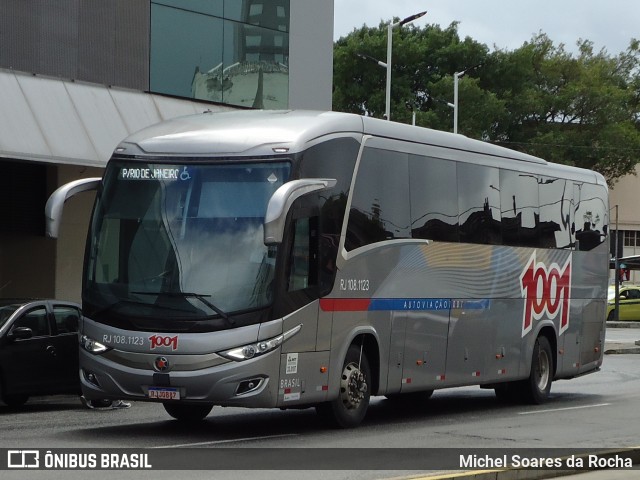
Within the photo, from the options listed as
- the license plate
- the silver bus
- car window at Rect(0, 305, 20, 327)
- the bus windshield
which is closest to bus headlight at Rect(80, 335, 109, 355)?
the silver bus

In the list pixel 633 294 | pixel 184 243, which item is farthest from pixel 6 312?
pixel 633 294

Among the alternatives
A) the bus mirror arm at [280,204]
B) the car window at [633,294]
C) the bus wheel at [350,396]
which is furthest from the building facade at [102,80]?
the car window at [633,294]

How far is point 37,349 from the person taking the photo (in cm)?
1781

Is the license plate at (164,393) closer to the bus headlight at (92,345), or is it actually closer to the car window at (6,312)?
the bus headlight at (92,345)

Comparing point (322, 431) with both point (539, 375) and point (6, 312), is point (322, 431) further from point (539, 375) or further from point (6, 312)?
point (539, 375)

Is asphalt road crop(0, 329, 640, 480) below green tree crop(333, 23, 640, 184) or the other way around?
below

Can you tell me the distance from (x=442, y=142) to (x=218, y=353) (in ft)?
17.2

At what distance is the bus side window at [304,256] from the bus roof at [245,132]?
821 mm

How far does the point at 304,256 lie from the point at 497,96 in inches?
2796

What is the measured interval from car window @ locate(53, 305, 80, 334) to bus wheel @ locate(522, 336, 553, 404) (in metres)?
6.66

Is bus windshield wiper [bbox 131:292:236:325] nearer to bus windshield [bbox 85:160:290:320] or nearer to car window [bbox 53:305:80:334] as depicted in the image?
bus windshield [bbox 85:160:290:320]

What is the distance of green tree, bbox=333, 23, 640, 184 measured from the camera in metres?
82.0

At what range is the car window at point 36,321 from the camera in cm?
1792

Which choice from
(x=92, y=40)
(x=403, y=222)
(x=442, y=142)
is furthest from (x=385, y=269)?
(x=92, y=40)
